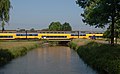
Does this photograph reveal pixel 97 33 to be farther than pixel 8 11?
Yes

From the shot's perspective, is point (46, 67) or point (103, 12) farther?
point (46, 67)

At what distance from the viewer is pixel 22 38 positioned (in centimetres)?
12344

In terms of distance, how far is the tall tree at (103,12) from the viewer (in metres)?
35.4

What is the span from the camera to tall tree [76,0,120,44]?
3544 cm

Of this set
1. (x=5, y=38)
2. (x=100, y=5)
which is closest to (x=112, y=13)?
(x=100, y=5)

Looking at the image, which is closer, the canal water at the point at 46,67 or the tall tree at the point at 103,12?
the canal water at the point at 46,67

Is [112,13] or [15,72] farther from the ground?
[112,13]

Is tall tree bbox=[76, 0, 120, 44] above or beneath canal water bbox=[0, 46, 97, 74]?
above

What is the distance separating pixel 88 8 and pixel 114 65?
72.1 ft

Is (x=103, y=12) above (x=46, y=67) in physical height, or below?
above

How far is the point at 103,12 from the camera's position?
36312mm

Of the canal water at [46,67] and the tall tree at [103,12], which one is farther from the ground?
the tall tree at [103,12]

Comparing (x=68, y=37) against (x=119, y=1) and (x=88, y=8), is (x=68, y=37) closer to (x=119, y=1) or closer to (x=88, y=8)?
(x=88, y=8)

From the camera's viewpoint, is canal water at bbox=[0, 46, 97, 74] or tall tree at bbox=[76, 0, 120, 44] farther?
tall tree at bbox=[76, 0, 120, 44]
